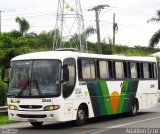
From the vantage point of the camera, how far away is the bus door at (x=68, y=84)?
1797cm

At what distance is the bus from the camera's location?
17.8 m

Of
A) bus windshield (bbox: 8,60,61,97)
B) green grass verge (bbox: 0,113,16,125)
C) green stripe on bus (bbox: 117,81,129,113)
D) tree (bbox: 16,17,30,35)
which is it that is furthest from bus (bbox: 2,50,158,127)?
tree (bbox: 16,17,30,35)

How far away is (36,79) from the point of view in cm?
1806

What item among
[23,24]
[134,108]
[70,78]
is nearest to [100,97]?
[70,78]

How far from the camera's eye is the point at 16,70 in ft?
61.8

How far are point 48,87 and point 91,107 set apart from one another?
281cm

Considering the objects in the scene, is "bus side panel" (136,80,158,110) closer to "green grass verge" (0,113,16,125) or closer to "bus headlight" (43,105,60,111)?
"green grass verge" (0,113,16,125)

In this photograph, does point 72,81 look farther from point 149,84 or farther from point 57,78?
point 149,84

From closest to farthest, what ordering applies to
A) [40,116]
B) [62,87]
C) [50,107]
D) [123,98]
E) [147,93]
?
[50,107] → [40,116] → [62,87] → [123,98] → [147,93]

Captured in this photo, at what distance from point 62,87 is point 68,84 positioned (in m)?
0.50

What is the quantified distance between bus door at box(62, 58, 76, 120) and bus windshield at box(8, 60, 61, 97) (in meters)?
0.26

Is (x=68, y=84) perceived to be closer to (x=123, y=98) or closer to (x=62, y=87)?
(x=62, y=87)

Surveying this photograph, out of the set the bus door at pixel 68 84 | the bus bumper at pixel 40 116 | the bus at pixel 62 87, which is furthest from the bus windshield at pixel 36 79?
the bus bumper at pixel 40 116

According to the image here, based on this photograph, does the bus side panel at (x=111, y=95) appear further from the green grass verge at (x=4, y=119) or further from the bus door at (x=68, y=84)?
the green grass verge at (x=4, y=119)
